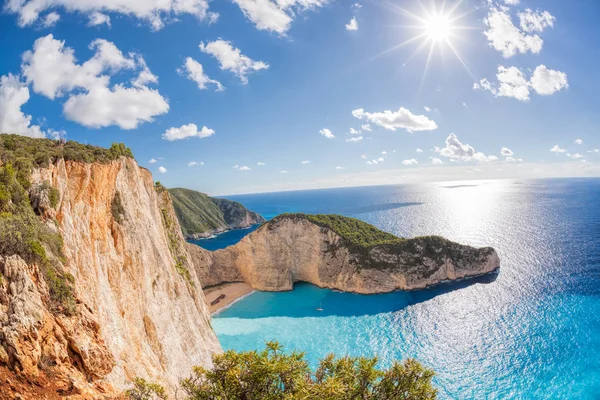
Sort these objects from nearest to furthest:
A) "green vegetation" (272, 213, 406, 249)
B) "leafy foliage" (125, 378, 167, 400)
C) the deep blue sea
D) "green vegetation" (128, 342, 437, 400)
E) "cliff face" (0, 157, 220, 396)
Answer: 1. "cliff face" (0, 157, 220, 396)
2. "leafy foliage" (125, 378, 167, 400)
3. "green vegetation" (128, 342, 437, 400)
4. the deep blue sea
5. "green vegetation" (272, 213, 406, 249)

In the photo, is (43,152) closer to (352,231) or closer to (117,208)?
(117,208)

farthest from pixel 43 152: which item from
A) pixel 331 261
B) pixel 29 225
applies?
pixel 331 261

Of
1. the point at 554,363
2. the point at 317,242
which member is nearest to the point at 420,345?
the point at 554,363

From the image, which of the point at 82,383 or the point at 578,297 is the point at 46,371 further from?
the point at 578,297

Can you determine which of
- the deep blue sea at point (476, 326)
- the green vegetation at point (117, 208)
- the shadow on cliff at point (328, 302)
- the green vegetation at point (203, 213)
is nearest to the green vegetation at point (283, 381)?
the green vegetation at point (117, 208)

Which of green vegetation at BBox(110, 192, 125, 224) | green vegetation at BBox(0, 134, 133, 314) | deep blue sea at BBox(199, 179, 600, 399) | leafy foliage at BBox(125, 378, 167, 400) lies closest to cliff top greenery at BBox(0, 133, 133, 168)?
green vegetation at BBox(0, 134, 133, 314)

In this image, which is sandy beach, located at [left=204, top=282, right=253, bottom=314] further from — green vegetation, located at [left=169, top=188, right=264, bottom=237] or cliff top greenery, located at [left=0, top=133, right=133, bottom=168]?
green vegetation, located at [left=169, top=188, right=264, bottom=237]

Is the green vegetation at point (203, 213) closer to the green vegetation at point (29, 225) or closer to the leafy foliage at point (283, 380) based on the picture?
the green vegetation at point (29, 225)

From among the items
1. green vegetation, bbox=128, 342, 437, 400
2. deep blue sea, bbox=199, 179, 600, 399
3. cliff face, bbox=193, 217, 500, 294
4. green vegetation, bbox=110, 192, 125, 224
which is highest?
green vegetation, bbox=110, 192, 125, 224
